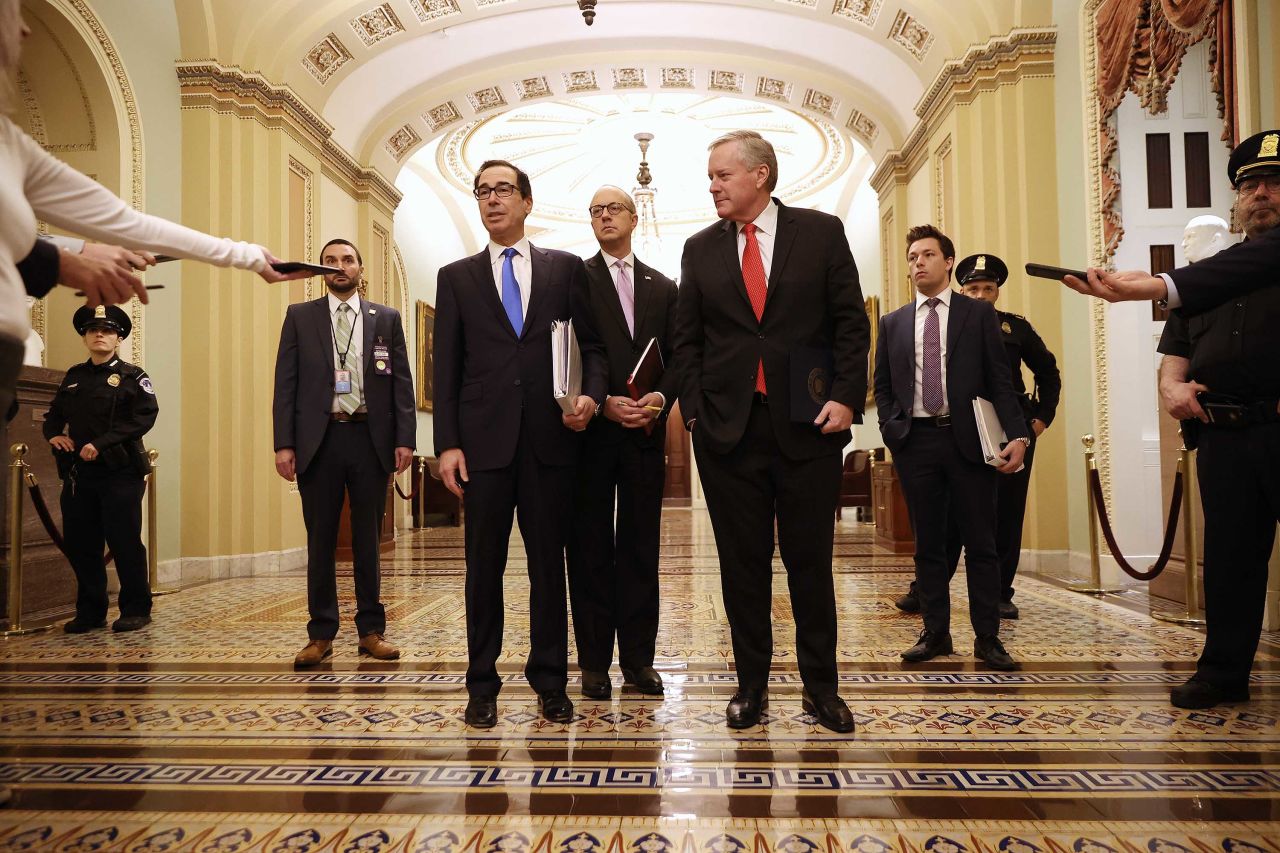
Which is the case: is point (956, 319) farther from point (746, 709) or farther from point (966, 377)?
point (746, 709)

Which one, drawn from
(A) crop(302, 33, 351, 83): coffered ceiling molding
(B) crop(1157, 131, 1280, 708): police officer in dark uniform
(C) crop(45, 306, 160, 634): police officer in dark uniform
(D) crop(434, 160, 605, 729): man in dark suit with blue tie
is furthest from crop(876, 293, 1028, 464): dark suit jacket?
(A) crop(302, 33, 351, 83): coffered ceiling molding

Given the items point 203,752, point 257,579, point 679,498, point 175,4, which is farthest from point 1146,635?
point 679,498

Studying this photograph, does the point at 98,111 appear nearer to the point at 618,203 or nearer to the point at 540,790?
the point at 618,203

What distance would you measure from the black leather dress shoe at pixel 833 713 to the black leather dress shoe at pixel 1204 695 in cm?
111

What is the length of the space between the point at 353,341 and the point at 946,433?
8.40 feet

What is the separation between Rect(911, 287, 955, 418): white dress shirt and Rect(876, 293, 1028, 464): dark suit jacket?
16 millimetres

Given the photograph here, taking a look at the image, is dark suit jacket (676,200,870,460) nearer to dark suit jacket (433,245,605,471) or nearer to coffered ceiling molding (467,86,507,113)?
dark suit jacket (433,245,605,471)

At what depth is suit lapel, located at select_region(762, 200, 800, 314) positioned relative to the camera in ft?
8.84

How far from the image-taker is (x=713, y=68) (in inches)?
392

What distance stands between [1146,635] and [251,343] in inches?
276

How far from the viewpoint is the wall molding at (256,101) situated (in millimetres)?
7430

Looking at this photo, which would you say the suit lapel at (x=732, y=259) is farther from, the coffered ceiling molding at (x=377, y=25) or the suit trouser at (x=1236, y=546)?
the coffered ceiling molding at (x=377, y=25)

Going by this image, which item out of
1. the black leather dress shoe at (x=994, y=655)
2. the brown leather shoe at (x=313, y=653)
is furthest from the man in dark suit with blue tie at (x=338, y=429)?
the black leather dress shoe at (x=994, y=655)

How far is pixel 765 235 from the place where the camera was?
9.16 ft
